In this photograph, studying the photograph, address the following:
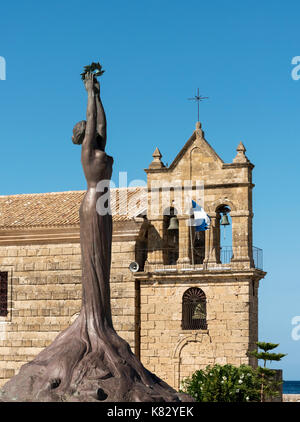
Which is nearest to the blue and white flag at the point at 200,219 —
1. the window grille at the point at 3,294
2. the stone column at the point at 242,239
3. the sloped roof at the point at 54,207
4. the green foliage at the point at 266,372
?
the stone column at the point at 242,239

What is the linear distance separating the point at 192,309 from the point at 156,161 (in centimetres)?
517

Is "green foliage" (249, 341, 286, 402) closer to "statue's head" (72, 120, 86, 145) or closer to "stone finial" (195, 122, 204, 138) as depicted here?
"stone finial" (195, 122, 204, 138)

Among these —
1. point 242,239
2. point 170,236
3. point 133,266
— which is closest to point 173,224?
point 170,236

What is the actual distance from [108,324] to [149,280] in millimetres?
12976

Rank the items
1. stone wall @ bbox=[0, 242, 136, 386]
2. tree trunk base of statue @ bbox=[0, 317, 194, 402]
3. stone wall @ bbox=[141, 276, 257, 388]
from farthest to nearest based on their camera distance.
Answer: stone wall @ bbox=[0, 242, 136, 386] < stone wall @ bbox=[141, 276, 257, 388] < tree trunk base of statue @ bbox=[0, 317, 194, 402]

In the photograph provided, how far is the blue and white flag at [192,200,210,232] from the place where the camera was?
28594 millimetres

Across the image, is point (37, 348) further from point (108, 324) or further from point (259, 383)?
point (108, 324)

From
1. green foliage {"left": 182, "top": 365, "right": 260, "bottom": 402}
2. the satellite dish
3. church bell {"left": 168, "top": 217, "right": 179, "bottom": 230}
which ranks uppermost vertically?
church bell {"left": 168, "top": 217, "right": 179, "bottom": 230}

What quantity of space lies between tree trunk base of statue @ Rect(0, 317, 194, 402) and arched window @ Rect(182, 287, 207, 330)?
1257 cm

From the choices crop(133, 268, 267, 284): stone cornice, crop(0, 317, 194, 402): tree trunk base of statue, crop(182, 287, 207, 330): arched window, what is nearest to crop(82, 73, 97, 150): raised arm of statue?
crop(0, 317, 194, 402): tree trunk base of statue

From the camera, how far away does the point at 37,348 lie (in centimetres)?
2989

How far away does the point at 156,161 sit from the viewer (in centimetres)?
2986

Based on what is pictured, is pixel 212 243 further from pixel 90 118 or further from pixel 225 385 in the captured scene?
pixel 90 118
